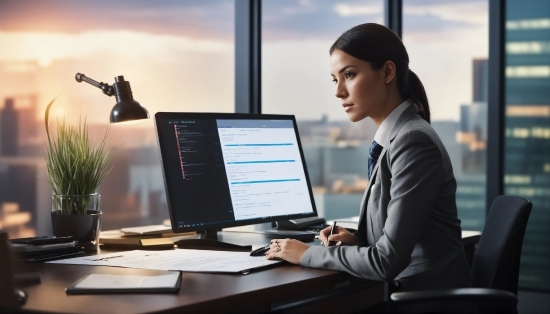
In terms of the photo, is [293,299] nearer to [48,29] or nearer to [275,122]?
[275,122]

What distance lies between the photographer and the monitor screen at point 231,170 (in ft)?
7.34

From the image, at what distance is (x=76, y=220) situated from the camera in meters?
2.25

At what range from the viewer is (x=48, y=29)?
9.32 feet

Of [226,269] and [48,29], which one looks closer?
[226,269]

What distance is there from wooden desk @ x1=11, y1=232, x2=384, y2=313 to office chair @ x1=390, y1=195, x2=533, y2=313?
236mm

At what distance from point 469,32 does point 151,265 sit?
2927 millimetres

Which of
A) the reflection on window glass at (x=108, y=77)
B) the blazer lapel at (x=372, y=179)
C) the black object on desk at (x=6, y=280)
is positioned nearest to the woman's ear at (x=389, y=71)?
the blazer lapel at (x=372, y=179)

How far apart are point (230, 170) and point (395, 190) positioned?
0.73 metres

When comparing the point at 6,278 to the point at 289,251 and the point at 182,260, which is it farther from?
the point at 289,251

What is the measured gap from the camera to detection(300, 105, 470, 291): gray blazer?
1.79 meters

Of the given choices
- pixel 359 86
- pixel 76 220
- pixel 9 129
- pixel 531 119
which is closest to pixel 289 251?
pixel 359 86

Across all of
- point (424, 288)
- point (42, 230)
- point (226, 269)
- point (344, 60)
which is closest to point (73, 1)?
point (42, 230)

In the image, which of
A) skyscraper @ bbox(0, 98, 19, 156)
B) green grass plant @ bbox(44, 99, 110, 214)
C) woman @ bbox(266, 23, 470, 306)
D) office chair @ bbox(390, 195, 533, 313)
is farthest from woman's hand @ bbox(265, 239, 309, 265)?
skyscraper @ bbox(0, 98, 19, 156)

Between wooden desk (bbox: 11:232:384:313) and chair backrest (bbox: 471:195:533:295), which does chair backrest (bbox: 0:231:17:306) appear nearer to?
wooden desk (bbox: 11:232:384:313)
